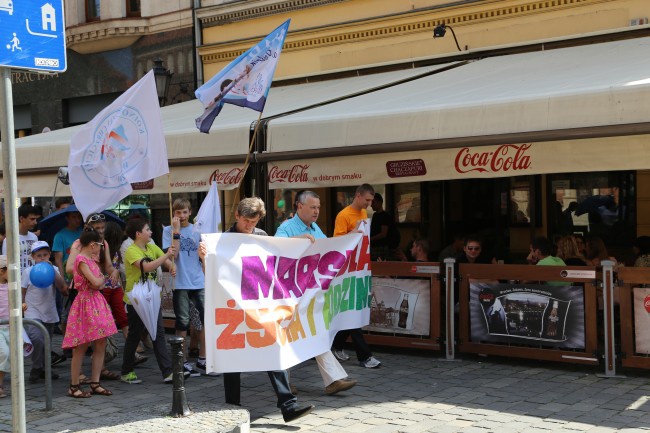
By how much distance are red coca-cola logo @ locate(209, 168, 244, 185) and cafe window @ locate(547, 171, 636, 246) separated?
203 inches

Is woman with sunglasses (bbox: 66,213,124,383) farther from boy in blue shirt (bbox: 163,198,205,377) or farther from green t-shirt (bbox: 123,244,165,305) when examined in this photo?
boy in blue shirt (bbox: 163,198,205,377)

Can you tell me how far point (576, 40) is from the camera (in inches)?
463

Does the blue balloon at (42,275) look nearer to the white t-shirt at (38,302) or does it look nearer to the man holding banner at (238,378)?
the white t-shirt at (38,302)

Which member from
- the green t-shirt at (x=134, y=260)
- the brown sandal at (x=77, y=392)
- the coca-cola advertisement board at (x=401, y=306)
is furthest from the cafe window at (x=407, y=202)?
the brown sandal at (x=77, y=392)

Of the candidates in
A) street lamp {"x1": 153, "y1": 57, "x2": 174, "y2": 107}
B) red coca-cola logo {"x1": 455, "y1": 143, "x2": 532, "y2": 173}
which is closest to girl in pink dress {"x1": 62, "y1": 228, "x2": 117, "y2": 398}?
red coca-cola logo {"x1": 455, "y1": 143, "x2": 532, "y2": 173}

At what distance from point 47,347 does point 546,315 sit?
4.59 m

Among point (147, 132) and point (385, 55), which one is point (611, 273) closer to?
point (147, 132)

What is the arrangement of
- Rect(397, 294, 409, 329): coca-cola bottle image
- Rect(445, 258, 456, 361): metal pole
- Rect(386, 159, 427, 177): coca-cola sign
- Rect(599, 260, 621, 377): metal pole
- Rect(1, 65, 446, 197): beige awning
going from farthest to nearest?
1. Rect(1, 65, 446, 197): beige awning
2. Rect(397, 294, 409, 329): coca-cola bottle image
3. Rect(445, 258, 456, 361): metal pole
4. Rect(386, 159, 427, 177): coca-cola sign
5. Rect(599, 260, 621, 377): metal pole

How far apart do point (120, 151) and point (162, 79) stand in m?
8.00

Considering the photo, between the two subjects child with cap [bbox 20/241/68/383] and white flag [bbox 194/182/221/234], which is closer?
white flag [bbox 194/182/221/234]

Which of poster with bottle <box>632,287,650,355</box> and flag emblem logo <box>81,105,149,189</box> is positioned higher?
flag emblem logo <box>81,105,149,189</box>

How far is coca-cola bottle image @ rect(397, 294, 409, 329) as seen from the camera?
31.4 ft

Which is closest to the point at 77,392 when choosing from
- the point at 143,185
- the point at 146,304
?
the point at 146,304

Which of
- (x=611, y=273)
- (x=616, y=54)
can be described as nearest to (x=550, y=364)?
(x=611, y=273)
